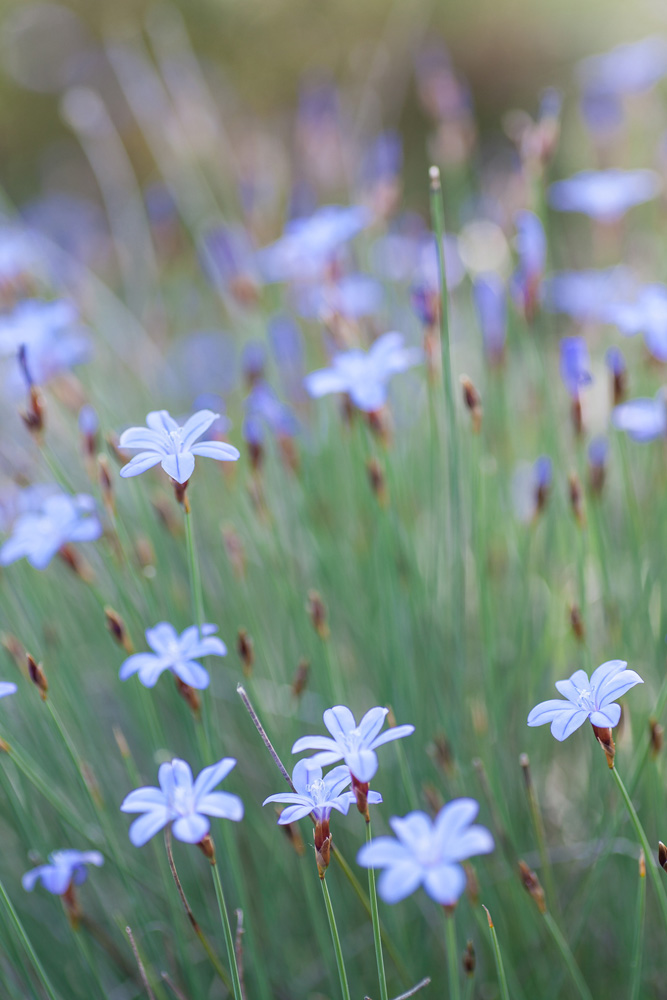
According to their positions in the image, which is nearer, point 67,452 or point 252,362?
point 252,362

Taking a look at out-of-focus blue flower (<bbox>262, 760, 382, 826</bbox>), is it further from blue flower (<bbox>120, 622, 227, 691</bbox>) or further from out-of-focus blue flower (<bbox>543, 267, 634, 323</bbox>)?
out-of-focus blue flower (<bbox>543, 267, 634, 323</bbox>)

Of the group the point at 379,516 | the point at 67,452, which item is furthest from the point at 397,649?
the point at 67,452

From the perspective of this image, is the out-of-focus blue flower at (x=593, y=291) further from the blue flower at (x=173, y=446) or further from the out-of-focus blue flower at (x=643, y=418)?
the blue flower at (x=173, y=446)

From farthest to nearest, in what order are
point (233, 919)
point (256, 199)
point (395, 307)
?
point (395, 307) < point (256, 199) < point (233, 919)

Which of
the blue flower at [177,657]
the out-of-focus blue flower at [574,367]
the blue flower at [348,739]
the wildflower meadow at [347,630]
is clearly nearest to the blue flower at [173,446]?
the wildflower meadow at [347,630]

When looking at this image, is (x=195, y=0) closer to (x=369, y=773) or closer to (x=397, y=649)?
(x=397, y=649)

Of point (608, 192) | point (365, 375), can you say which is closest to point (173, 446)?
point (365, 375)

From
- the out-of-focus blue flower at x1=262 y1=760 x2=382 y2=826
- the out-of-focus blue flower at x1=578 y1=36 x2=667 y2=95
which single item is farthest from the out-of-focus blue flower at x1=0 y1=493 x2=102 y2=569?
the out-of-focus blue flower at x1=578 y1=36 x2=667 y2=95
